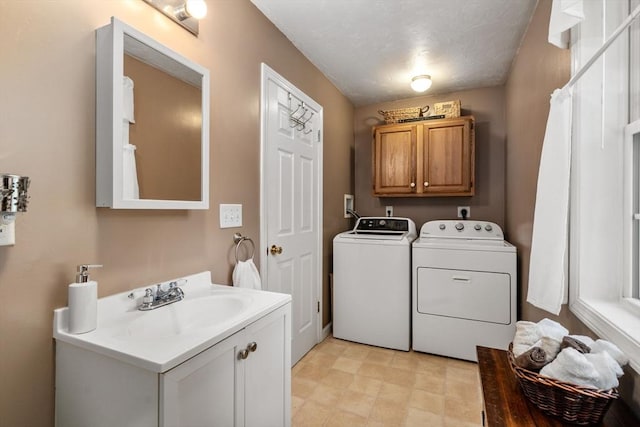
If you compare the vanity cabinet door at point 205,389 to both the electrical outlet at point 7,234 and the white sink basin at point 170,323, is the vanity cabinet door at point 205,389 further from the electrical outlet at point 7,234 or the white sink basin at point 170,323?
the electrical outlet at point 7,234

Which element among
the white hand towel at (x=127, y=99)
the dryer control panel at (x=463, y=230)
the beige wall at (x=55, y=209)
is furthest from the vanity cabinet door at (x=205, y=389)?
the dryer control panel at (x=463, y=230)

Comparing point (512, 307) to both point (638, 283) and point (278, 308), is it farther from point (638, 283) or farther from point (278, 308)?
point (278, 308)

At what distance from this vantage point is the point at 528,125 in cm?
200

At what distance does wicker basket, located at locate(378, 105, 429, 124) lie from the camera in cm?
305

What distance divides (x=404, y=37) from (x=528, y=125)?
40.3 inches

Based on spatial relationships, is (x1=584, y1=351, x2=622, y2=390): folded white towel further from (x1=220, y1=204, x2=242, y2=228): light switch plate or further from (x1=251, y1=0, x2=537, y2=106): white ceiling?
(x1=251, y1=0, x2=537, y2=106): white ceiling

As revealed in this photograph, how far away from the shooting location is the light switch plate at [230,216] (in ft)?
5.38

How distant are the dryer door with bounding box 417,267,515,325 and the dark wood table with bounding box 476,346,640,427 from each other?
1.38m

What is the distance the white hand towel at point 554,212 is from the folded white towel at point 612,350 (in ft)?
1.31

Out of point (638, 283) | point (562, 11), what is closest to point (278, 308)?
point (638, 283)

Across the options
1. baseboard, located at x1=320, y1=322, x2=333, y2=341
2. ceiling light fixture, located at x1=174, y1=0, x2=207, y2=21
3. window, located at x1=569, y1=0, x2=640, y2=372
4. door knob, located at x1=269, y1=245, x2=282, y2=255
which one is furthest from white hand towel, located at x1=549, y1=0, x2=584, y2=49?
baseboard, located at x1=320, y1=322, x2=333, y2=341

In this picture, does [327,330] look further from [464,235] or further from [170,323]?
[170,323]

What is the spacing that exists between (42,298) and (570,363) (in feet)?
4.97

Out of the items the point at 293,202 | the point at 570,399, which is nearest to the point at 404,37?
the point at 293,202
